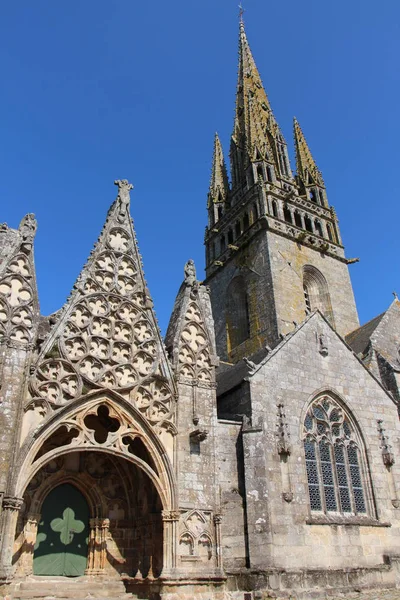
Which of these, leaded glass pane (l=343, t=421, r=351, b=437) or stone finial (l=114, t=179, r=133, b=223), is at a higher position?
stone finial (l=114, t=179, r=133, b=223)

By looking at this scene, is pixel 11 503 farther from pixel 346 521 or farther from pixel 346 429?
pixel 346 429

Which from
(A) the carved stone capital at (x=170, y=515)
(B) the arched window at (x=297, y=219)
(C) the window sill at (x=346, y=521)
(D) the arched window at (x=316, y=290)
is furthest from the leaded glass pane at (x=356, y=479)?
(B) the arched window at (x=297, y=219)

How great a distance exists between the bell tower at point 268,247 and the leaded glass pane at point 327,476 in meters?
10.5

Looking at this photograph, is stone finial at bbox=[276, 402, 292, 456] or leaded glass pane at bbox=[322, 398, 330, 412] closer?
stone finial at bbox=[276, 402, 292, 456]

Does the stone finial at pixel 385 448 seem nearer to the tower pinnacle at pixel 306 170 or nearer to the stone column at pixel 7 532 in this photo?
the stone column at pixel 7 532

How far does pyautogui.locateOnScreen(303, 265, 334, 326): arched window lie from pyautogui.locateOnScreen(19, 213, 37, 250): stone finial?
18.9m

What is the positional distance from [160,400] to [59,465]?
8.44 ft

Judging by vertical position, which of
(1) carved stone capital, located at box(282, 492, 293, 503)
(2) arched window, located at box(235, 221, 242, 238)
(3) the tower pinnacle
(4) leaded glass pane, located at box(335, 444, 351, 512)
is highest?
(3) the tower pinnacle

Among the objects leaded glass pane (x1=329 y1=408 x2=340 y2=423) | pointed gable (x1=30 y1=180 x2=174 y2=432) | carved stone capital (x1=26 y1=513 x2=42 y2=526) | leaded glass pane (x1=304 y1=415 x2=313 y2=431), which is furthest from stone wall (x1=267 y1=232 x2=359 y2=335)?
carved stone capital (x1=26 y1=513 x2=42 y2=526)

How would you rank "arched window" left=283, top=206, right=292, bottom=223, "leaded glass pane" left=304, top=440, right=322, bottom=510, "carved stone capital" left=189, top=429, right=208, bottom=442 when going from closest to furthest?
"carved stone capital" left=189, top=429, right=208, bottom=442 → "leaded glass pane" left=304, top=440, right=322, bottom=510 → "arched window" left=283, top=206, right=292, bottom=223

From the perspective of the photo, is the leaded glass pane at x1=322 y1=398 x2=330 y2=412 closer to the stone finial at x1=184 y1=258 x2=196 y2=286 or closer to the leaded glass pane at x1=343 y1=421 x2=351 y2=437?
the leaded glass pane at x1=343 y1=421 x2=351 y2=437

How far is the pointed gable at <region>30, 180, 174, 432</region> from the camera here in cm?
1044

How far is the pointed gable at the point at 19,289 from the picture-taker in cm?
1016

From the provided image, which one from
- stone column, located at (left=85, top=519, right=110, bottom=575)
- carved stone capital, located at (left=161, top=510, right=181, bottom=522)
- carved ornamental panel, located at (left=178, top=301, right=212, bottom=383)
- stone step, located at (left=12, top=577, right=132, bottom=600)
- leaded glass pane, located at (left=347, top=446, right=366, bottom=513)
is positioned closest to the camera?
stone step, located at (left=12, top=577, right=132, bottom=600)
